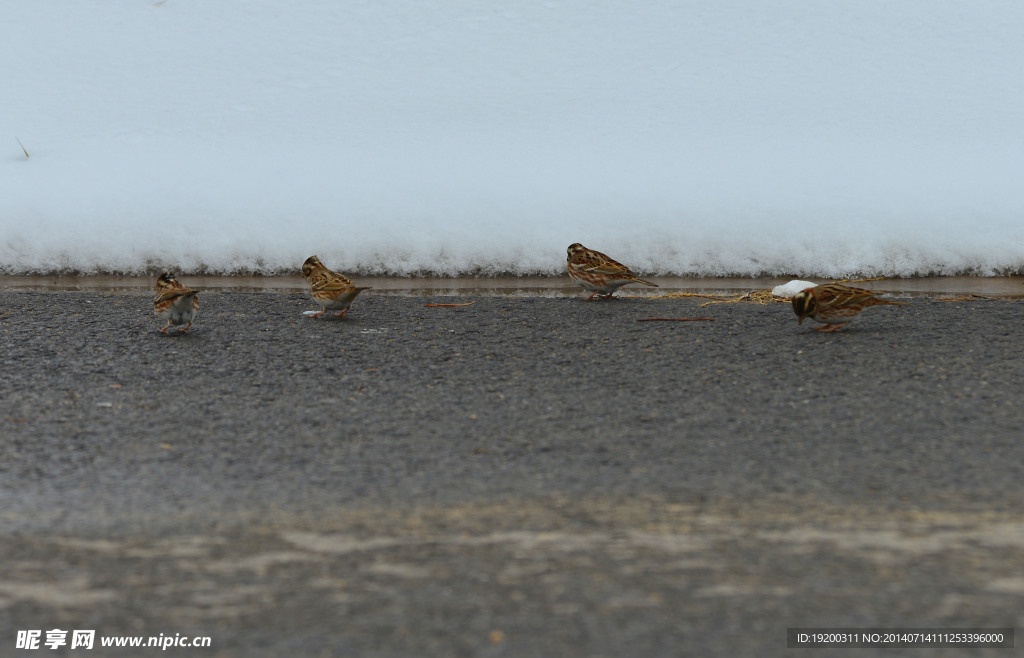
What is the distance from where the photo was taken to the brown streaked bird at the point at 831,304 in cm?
406

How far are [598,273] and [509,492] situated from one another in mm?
3315

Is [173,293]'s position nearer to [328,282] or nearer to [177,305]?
[177,305]

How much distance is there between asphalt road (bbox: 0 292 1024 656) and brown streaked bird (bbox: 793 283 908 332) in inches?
7.7

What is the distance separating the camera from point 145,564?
1.74 meters

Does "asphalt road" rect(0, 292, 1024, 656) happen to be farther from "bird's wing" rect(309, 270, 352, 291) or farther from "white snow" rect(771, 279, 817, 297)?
"white snow" rect(771, 279, 817, 297)

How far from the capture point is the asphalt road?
1.53 meters

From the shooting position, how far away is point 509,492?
2.12 metres

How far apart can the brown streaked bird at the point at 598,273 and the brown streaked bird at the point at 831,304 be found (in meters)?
1.23

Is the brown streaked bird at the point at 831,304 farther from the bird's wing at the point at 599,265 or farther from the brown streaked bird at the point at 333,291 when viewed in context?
the brown streaked bird at the point at 333,291

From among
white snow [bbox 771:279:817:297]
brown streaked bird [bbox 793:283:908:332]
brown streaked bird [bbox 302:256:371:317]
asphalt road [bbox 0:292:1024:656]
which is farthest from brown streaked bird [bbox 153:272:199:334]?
white snow [bbox 771:279:817:297]

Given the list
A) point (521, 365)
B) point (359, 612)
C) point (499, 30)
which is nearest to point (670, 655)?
point (359, 612)

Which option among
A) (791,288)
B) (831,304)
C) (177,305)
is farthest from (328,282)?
(791,288)

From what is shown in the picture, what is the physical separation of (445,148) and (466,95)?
47.3 inches

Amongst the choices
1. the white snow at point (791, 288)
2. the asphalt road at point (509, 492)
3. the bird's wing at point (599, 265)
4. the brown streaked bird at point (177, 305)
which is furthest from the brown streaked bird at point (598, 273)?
the brown streaked bird at point (177, 305)
